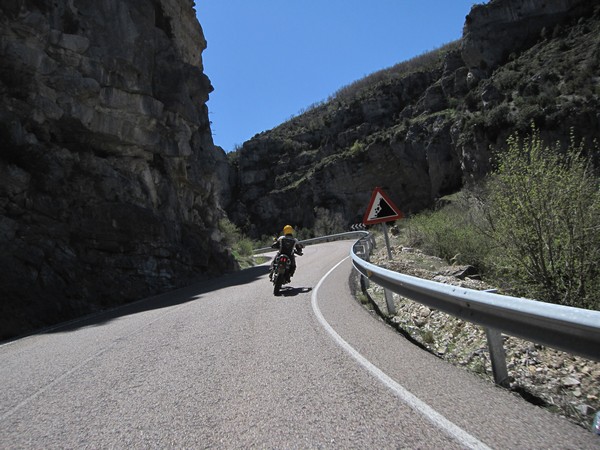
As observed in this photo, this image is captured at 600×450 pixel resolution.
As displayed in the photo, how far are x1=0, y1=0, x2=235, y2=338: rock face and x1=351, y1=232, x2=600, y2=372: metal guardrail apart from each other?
36.4ft

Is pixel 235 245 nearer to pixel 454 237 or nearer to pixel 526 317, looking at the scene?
pixel 454 237

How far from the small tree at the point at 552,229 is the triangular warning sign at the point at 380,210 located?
4025 mm

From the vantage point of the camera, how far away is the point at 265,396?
3834 millimetres

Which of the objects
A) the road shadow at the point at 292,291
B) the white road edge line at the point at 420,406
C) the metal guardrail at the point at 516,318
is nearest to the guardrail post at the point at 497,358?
the metal guardrail at the point at 516,318

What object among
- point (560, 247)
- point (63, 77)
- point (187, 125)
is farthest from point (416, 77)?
point (560, 247)

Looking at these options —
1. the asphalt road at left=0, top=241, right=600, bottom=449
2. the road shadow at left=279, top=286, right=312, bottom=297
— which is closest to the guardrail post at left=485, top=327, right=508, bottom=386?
the asphalt road at left=0, top=241, right=600, bottom=449

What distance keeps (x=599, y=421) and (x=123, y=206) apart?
18697 millimetres

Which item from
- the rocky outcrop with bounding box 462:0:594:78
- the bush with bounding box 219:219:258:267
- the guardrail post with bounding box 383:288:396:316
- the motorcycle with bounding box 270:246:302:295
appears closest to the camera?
the guardrail post with bounding box 383:288:396:316

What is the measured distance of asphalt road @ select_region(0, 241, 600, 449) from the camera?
114 inches

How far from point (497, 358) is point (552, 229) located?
3266 millimetres

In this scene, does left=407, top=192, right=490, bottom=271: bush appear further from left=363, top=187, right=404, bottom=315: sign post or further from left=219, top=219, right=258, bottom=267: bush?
left=219, top=219, right=258, bottom=267: bush

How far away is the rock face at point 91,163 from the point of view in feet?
45.0

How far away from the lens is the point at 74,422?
372cm

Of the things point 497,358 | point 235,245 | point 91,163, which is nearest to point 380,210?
point 497,358
